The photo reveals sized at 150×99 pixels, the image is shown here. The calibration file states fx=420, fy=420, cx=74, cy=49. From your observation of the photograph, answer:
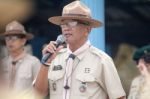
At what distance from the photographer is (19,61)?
4465mm

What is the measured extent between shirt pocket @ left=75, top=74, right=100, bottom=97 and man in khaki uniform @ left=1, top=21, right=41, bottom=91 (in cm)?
153

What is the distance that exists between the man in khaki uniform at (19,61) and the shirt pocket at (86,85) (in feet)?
5.03

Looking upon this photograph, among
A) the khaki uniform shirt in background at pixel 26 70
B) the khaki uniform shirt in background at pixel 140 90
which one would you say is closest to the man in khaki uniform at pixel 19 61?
the khaki uniform shirt in background at pixel 26 70

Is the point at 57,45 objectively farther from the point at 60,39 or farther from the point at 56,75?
the point at 56,75

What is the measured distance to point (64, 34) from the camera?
8.41ft

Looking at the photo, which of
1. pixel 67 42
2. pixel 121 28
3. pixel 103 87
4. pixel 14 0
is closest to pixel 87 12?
pixel 67 42

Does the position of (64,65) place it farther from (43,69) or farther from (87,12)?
(87,12)

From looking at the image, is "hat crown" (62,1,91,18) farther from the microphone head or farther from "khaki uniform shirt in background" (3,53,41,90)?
"khaki uniform shirt in background" (3,53,41,90)

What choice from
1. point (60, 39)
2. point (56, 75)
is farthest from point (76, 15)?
point (56, 75)

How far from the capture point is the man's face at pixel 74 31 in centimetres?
259

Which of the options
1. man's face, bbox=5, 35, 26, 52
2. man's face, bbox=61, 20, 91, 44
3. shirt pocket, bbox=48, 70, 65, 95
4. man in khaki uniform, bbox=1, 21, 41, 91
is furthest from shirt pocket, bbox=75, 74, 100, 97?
man's face, bbox=5, 35, 26, 52

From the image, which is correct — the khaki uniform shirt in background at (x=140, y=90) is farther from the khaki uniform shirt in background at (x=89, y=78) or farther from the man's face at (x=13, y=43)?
the man's face at (x=13, y=43)

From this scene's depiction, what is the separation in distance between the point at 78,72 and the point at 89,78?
0.10 metres

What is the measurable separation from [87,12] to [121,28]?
12.1 ft
